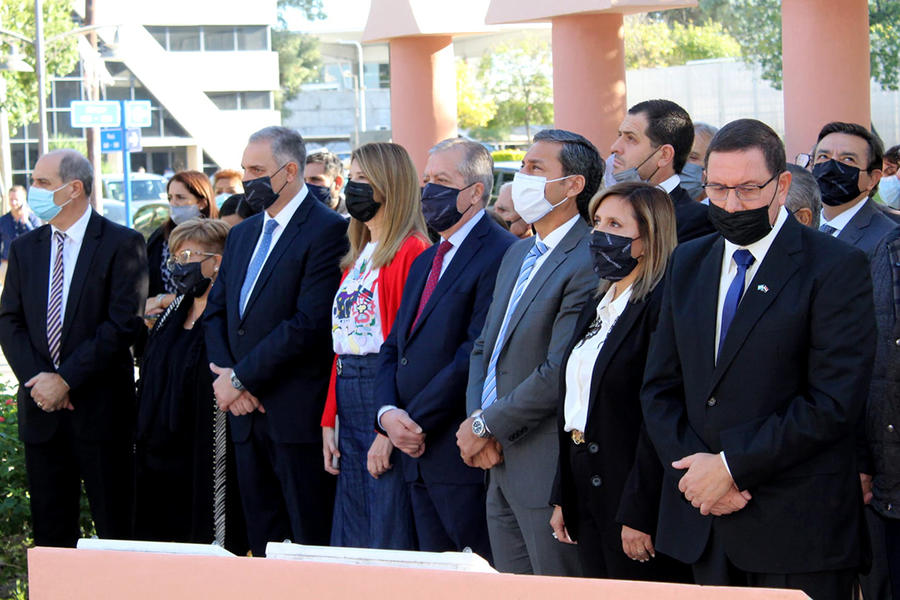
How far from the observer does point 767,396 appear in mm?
3576

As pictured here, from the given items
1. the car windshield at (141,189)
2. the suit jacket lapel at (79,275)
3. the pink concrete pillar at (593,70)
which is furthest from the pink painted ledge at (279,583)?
the car windshield at (141,189)

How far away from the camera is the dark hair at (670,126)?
515cm

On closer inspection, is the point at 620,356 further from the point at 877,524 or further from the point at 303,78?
the point at 303,78

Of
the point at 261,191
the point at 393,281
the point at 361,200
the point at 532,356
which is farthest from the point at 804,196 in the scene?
the point at 261,191

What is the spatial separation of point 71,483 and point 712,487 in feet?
13.7

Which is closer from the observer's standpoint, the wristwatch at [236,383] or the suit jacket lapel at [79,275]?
the wristwatch at [236,383]

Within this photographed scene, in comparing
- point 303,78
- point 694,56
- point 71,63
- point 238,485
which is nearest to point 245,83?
point 303,78

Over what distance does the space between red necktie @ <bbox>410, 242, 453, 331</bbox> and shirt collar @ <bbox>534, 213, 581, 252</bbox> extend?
59cm

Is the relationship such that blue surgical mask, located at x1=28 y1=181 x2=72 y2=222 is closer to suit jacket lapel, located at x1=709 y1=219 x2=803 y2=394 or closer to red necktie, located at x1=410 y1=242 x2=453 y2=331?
red necktie, located at x1=410 y1=242 x2=453 y2=331

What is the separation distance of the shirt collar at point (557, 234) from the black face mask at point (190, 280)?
236 centimetres

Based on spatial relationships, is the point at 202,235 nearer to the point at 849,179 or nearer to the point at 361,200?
the point at 361,200

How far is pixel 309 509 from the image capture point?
5941mm

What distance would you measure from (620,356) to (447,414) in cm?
111

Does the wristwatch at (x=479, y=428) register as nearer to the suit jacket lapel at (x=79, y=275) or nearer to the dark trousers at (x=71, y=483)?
the dark trousers at (x=71, y=483)
